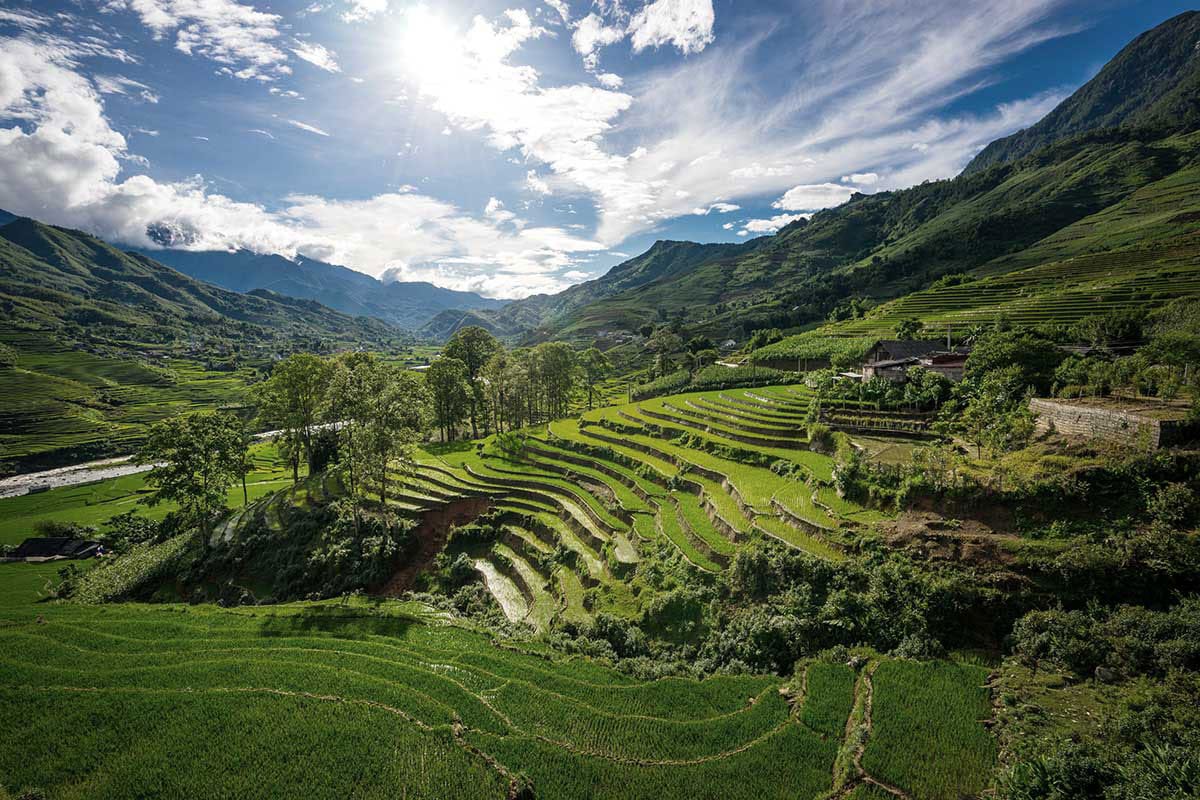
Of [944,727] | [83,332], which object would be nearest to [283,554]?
[944,727]

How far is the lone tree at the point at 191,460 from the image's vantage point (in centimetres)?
3072

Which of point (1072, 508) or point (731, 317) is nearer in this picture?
point (1072, 508)

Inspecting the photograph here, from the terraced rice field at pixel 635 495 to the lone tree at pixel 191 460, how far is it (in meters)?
12.1

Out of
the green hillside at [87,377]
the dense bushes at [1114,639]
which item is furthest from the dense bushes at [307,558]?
the green hillside at [87,377]

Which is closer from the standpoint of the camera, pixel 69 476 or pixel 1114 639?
pixel 1114 639

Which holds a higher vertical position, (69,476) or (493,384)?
(493,384)

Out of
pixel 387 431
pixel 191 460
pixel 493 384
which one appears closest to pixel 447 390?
pixel 493 384

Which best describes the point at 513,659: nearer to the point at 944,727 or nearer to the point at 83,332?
the point at 944,727

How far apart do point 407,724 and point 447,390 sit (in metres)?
42.9

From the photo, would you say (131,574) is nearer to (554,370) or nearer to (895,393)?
(554,370)

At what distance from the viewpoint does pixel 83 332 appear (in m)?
165

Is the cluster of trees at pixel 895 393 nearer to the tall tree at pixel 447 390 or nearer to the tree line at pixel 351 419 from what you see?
the tree line at pixel 351 419

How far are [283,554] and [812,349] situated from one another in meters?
64.0

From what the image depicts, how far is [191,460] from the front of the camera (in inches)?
1233
